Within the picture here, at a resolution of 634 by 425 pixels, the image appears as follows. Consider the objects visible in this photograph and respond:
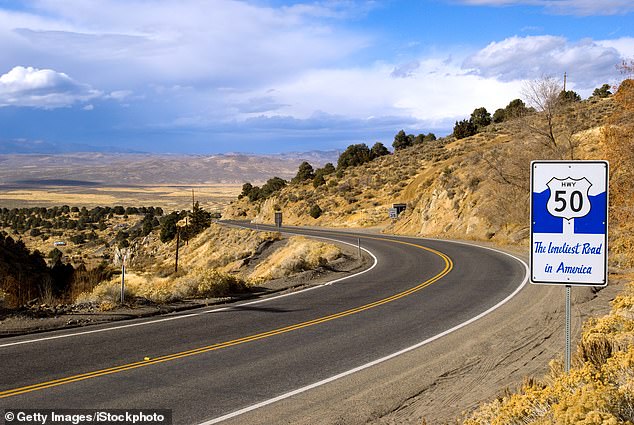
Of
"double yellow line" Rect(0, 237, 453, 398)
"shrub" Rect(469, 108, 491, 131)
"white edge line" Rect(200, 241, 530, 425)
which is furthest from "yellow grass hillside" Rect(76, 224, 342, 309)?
"shrub" Rect(469, 108, 491, 131)

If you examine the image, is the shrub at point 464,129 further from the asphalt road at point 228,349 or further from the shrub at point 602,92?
the asphalt road at point 228,349

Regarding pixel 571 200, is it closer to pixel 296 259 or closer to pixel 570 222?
pixel 570 222

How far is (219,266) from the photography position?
44.9 meters

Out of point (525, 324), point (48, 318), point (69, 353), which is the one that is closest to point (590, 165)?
point (525, 324)

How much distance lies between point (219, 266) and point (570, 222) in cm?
4055

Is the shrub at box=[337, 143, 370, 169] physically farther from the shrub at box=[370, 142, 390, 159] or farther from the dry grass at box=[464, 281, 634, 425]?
the dry grass at box=[464, 281, 634, 425]

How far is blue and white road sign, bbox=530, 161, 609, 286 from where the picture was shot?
5.82 meters

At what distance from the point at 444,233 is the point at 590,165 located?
1579 inches

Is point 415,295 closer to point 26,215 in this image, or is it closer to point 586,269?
point 586,269

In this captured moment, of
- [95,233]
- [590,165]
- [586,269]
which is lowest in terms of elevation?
[95,233]

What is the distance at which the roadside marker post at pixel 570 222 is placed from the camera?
19.1 feet

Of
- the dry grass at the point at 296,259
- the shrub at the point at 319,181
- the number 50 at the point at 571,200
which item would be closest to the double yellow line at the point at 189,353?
the dry grass at the point at 296,259

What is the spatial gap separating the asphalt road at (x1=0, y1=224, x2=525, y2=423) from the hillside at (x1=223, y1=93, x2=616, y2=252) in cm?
A: 1237

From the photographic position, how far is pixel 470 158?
5172 centimetres
